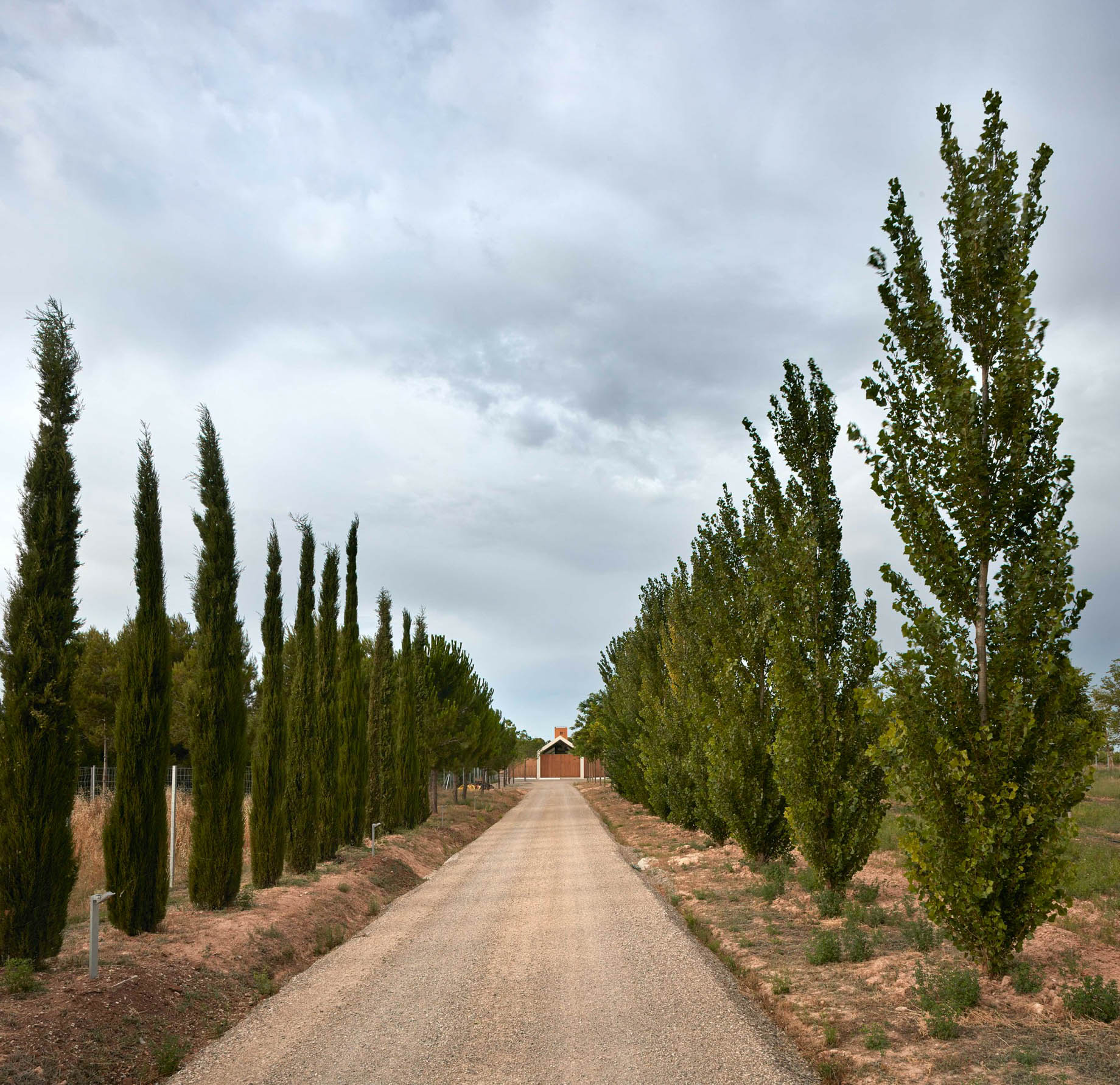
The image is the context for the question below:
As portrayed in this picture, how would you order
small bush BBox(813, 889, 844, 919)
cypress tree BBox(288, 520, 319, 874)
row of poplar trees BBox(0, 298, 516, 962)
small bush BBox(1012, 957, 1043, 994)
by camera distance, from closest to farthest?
small bush BBox(1012, 957, 1043, 994) → row of poplar trees BBox(0, 298, 516, 962) → small bush BBox(813, 889, 844, 919) → cypress tree BBox(288, 520, 319, 874)

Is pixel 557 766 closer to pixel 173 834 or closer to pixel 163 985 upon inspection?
pixel 173 834

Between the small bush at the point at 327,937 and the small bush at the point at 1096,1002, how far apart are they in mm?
7824

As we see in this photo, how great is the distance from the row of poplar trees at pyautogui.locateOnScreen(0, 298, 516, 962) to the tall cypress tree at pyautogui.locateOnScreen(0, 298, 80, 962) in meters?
0.01

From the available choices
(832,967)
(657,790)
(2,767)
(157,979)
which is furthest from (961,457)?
(657,790)

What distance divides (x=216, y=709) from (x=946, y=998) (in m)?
9.63

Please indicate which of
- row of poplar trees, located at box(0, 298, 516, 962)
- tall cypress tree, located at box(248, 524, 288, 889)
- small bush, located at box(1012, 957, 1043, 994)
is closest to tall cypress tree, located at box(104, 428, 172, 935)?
row of poplar trees, located at box(0, 298, 516, 962)

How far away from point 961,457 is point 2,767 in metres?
9.82

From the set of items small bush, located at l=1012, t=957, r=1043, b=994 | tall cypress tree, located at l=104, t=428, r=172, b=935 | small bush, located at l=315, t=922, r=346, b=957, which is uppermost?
→ tall cypress tree, located at l=104, t=428, r=172, b=935

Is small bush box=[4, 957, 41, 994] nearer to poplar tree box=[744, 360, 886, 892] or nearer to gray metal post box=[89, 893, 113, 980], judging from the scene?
gray metal post box=[89, 893, 113, 980]

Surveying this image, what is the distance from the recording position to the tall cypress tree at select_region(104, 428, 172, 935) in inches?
374

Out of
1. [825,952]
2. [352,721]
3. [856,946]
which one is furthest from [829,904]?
[352,721]

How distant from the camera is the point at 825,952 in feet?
27.5

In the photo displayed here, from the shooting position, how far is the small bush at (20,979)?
6914mm

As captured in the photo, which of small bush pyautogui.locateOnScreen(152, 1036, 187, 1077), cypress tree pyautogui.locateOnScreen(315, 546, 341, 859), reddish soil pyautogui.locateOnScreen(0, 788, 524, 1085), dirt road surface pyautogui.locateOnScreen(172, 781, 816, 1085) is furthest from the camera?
cypress tree pyautogui.locateOnScreen(315, 546, 341, 859)
